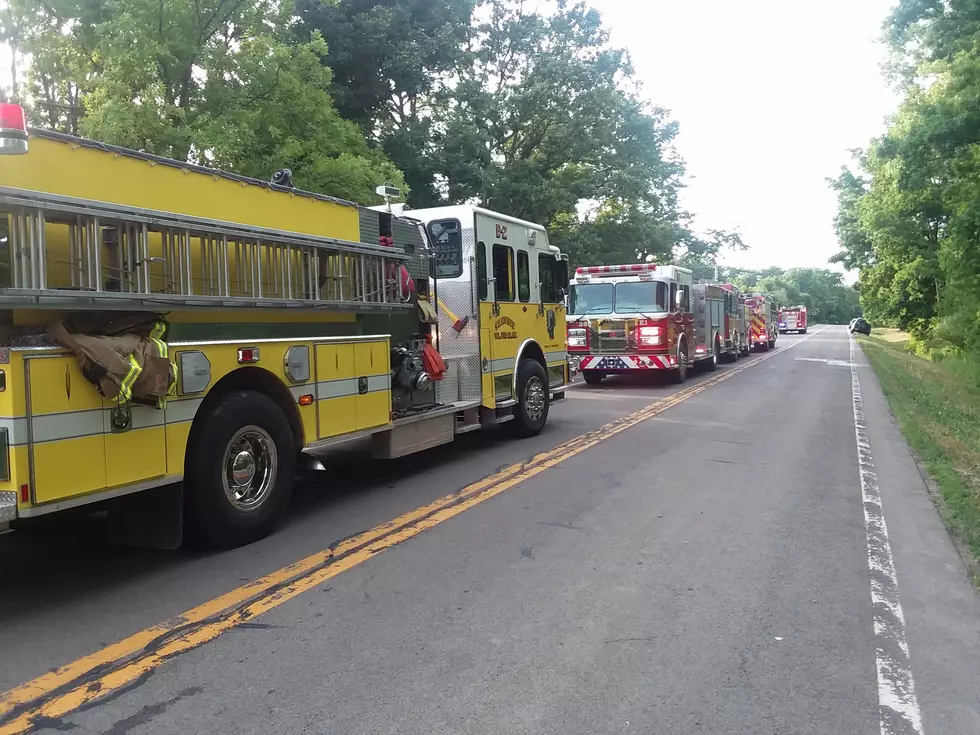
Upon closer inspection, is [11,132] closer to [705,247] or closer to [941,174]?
[941,174]

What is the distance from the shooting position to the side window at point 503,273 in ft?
31.8

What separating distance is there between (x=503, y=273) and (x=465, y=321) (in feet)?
3.65

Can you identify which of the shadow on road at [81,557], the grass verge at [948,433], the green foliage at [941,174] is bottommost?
the grass verge at [948,433]

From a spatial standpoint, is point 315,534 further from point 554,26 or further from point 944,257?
point 554,26

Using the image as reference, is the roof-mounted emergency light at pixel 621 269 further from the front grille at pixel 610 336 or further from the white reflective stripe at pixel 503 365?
the white reflective stripe at pixel 503 365

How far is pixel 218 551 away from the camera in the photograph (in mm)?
5488

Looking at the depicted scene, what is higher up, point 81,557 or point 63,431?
point 63,431

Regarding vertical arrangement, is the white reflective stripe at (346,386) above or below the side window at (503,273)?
below

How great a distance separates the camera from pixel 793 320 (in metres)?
70.7

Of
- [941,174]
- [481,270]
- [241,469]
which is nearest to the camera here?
[241,469]

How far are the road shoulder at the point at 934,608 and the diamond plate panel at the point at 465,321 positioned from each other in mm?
4482

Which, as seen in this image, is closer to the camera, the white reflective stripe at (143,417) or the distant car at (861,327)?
the white reflective stripe at (143,417)

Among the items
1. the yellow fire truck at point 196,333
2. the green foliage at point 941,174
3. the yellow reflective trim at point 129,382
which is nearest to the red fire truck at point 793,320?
the green foliage at point 941,174

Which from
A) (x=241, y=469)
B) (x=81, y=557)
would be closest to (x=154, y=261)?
(x=241, y=469)
